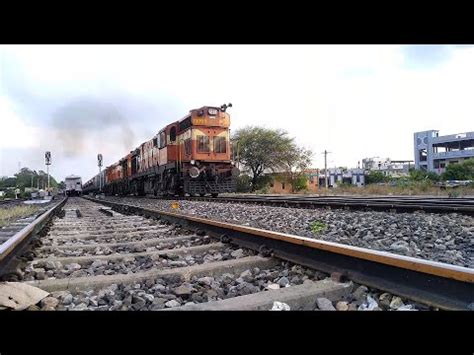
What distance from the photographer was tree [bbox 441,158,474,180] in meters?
29.7

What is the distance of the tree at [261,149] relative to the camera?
36.2 meters

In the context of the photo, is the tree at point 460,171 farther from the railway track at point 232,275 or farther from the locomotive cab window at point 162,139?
the railway track at point 232,275

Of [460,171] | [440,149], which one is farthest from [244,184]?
[440,149]

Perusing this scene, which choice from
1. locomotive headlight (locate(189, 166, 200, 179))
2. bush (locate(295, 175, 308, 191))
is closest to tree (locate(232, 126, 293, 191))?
bush (locate(295, 175, 308, 191))

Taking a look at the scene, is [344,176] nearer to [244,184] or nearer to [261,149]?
[261,149]

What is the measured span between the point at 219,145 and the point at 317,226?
1095 cm

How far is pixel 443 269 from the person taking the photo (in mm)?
1877

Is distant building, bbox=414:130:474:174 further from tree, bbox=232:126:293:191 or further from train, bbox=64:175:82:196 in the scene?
train, bbox=64:175:82:196

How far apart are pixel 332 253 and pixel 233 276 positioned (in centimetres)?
71

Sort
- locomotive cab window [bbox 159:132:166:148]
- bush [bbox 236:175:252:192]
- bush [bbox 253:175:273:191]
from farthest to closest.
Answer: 1. bush [bbox 253:175:273:191]
2. bush [bbox 236:175:252:192]
3. locomotive cab window [bbox 159:132:166:148]

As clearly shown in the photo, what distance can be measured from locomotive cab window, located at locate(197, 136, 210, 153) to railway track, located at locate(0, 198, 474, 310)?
36.3 ft
